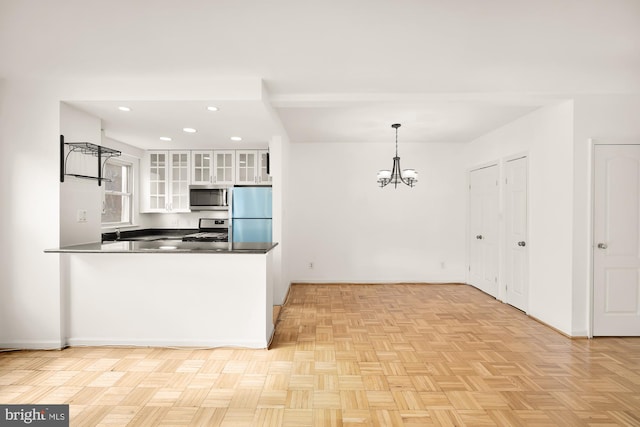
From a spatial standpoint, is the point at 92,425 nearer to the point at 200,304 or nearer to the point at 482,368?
the point at 200,304

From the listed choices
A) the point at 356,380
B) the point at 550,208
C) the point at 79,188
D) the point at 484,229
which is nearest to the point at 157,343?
the point at 79,188

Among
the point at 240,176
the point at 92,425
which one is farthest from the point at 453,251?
the point at 92,425

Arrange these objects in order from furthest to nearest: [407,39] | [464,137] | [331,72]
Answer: [464,137], [331,72], [407,39]

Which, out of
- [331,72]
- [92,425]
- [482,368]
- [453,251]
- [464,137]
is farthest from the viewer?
[453,251]

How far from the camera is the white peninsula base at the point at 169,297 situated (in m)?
3.31

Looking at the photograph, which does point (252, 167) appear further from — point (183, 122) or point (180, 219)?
point (183, 122)

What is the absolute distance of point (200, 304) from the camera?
332cm

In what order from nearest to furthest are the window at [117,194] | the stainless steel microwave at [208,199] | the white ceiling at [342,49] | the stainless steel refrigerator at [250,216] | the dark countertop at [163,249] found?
1. the white ceiling at [342,49]
2. the dark countertop at [163,249]
3. the stainless steel refrigerator at [250,216]
4. the window at [117,194]
5. the stainless steel microwave at [208,199]

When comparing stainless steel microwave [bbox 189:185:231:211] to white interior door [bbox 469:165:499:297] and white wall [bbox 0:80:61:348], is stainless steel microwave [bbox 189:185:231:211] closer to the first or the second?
white wall [bbox 0:80:61:348]

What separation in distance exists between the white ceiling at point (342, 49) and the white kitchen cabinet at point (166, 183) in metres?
1.86

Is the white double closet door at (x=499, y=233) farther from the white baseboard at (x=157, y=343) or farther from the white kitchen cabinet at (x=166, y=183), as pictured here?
the white kitchen cabinet at (x=166, y=183)

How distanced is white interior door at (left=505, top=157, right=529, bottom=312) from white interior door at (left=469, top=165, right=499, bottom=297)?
1.01 ft

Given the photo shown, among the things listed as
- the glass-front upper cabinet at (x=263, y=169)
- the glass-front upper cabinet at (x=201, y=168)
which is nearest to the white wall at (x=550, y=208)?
the glass-front upper cabinet at (x=263, y=169)

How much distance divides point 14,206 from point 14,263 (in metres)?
0.54
